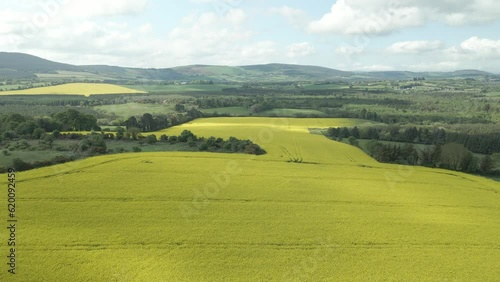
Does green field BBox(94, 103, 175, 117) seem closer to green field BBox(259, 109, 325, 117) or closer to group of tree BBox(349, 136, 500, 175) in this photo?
green field BBox(259, 109, 325, 117)

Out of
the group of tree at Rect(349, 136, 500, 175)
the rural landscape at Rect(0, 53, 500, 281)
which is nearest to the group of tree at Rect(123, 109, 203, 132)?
the rural landscape at Rect(0, 53, 500, 281)

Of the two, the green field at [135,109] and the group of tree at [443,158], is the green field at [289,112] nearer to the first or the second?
the green field at [135,109]

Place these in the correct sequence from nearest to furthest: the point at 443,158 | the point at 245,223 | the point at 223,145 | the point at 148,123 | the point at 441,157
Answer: the point at 245,223 < the point at 223,145 < the point at 443,158 < the point at 441,157 < the point at 148,123

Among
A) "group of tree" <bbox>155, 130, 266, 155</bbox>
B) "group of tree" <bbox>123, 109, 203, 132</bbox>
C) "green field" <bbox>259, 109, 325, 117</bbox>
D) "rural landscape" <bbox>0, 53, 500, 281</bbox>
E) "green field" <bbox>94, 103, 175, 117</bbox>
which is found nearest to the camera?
"rural landscape" <bbox>0, 53, 500, 281</bbox>

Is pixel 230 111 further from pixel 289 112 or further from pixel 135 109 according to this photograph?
pixel 135 109

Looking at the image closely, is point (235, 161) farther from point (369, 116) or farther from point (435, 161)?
point (369, 116)

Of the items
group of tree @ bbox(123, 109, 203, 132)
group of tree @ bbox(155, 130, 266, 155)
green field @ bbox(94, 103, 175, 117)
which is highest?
green field @ bbox(94, 103, 175, 117)

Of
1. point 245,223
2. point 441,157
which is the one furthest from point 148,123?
point 245,223

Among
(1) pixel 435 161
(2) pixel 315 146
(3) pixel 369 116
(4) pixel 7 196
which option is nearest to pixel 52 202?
(4) pixel 7 196

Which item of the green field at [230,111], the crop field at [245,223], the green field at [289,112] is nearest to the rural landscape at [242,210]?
the crop field at [245,223]
